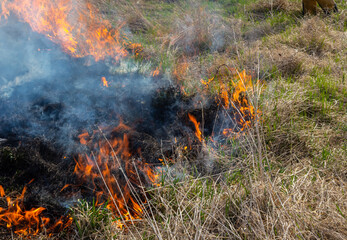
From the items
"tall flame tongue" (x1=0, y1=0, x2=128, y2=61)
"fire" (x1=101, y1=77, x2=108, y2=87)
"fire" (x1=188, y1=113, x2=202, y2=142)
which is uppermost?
"tall flame tongue" (x1=0, y1=0, x2=128, y2=61)

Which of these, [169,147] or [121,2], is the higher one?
[121,2]

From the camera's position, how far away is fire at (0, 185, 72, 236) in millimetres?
1901

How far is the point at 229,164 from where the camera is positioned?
8.16ft

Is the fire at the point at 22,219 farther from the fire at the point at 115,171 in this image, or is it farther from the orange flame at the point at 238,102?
the orange flame at the point at 238,102

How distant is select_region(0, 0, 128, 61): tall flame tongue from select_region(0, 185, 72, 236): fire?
7.10ft

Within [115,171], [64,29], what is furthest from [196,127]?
[64,29]

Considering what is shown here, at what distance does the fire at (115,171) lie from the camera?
2188 mm

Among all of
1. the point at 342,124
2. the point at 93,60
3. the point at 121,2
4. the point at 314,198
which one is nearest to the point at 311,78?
the point at 342,124

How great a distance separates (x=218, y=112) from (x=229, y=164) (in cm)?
71

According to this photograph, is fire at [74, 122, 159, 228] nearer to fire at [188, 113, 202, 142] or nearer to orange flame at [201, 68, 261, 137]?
fire at [188, 113, 202, 142]

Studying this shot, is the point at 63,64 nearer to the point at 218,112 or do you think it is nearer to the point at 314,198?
the point at 218,112

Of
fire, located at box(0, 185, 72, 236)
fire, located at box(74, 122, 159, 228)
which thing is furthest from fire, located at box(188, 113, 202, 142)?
fire, located at box(0, 185, 72, 236)

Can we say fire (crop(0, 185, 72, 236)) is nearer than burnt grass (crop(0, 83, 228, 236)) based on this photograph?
Yes

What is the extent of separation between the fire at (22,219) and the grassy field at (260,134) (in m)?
0.22
